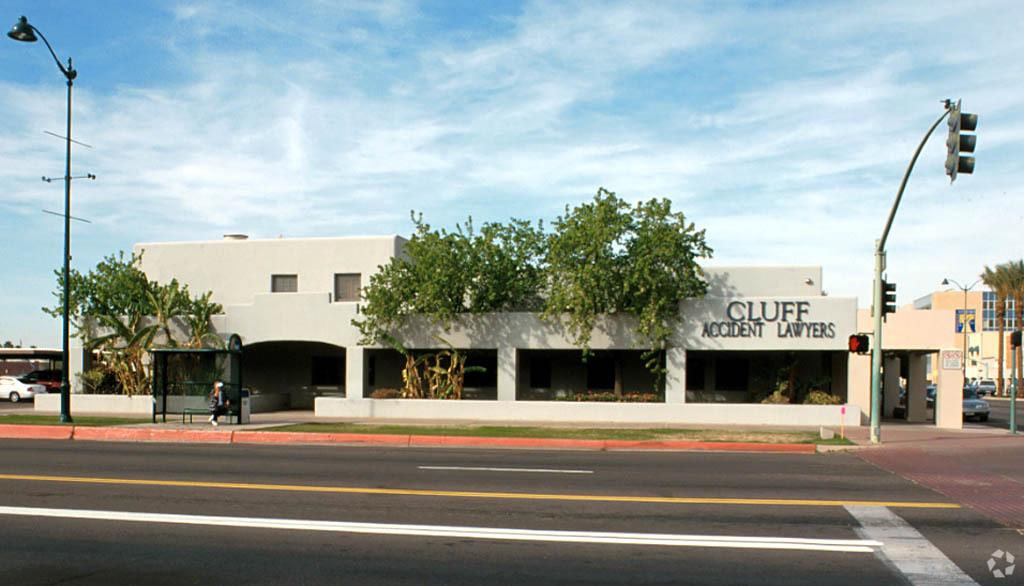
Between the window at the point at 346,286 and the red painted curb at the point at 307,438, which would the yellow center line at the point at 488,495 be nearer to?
the red painted curb at the point at 307,438

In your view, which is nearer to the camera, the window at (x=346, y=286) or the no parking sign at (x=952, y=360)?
the no parking sign at (x=952, y=360)

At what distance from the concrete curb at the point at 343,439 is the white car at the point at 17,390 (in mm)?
19371

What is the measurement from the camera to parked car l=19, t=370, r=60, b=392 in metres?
40.2

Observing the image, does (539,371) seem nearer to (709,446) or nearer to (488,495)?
(709,446)

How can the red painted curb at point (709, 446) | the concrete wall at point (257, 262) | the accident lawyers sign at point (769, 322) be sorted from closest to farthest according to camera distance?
1. the red painted curb at point (709, 446)
2. the accident lawyers sign at point (769, 322)
3. the concrete wall at point (257, 262)

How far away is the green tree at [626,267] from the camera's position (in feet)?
87.8

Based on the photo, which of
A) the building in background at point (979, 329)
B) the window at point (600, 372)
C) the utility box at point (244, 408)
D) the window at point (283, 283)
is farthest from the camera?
the building in background at point (979, 329)

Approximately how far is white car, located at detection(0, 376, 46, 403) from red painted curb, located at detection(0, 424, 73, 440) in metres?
19.3

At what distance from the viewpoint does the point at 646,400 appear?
28.0m

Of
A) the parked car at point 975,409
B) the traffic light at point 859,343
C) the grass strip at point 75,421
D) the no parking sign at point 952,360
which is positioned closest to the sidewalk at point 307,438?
the grass strip at point 75,421

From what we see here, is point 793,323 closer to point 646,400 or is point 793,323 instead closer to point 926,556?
point 646,400

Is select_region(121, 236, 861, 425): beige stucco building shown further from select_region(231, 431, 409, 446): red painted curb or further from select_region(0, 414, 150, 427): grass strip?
select_region(231, 431, 409, 446): red painted curb

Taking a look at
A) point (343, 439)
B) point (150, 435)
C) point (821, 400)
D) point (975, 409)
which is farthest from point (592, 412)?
point (975, 409)

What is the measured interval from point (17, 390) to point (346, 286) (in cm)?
1906
